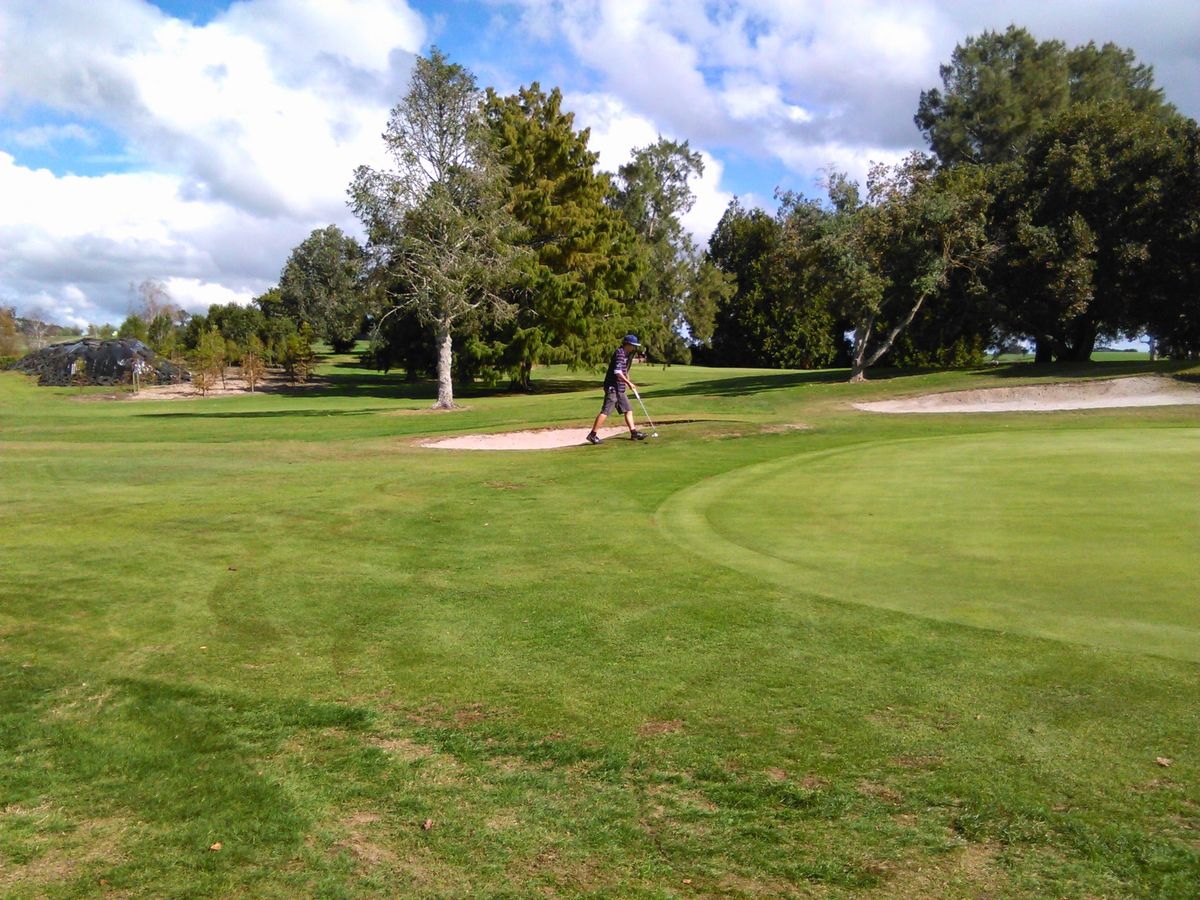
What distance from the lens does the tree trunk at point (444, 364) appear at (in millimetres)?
34031

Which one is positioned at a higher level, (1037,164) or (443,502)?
(1037,164)

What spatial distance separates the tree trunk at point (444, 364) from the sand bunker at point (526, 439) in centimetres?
1118

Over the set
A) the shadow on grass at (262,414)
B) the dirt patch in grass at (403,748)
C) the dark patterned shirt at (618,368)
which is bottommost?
the dirt patch in grass at (403,748)

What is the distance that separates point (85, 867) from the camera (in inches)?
143

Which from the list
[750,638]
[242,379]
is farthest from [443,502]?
[242,379]

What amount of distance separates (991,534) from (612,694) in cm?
542

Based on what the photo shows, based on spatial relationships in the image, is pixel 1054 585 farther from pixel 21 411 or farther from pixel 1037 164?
pixel 21 411

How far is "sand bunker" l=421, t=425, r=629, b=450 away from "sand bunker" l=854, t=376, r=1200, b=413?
32.3 feet

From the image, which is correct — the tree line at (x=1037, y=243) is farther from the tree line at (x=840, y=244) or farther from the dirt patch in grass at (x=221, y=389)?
the dirt patch in grass at (x=221, y=389)

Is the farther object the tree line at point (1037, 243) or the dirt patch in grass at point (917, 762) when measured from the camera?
the tree line at point (1037, 243)

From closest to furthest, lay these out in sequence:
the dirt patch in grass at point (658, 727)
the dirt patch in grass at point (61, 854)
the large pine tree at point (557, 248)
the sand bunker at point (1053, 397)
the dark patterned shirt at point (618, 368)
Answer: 1. the dirt patch in grass at point (61, 854)
2. the dirt patch in grass at point (658, 727)
3. the dark patterned shirt at point (618, 368)
4. the sand bunker at point (1053, 397)
5. the large pine tree at point (557, 248)

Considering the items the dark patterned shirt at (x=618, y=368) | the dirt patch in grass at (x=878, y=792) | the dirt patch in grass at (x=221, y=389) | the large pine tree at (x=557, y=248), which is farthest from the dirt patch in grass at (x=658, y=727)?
the dirt patch in grass at (x=221, y=389)

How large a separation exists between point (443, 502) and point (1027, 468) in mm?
8347

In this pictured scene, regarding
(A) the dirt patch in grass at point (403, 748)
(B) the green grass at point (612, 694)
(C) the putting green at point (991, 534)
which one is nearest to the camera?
(B) the green grass at point (612, 694)
